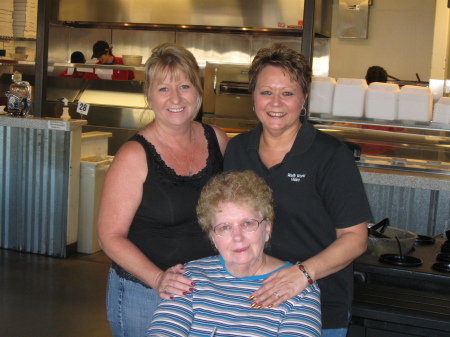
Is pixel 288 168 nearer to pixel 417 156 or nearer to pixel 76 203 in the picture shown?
pixel 417 156

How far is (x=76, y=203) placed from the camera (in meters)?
5.51

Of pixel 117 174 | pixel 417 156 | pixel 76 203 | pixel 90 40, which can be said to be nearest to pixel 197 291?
pixel 117 174

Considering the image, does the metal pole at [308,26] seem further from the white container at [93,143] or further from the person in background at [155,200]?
the white container at [93,143]

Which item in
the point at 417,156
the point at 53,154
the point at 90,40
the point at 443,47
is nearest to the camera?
the point at 417,156

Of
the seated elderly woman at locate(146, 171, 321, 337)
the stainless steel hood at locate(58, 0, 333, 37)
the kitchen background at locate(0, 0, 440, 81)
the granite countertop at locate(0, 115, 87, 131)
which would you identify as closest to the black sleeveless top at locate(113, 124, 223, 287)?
the seated elderly woman at locate(146, 171, 321, 337)

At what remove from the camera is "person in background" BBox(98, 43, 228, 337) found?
6.93 ft

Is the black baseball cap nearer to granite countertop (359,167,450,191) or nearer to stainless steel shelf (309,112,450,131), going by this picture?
stainless steel shelf (309,112,450,131)

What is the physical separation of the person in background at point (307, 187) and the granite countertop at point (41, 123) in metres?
3.48

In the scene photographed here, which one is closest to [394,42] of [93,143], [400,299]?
[93,143]

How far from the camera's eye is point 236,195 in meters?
2.01

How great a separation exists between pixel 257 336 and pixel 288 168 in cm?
59

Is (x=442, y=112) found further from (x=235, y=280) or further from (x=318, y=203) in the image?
(x=235, y=280)

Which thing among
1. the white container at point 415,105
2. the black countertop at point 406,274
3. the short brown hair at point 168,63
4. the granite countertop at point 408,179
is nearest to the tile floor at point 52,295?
the black countertop at point 406,274

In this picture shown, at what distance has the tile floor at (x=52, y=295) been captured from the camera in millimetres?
3977
